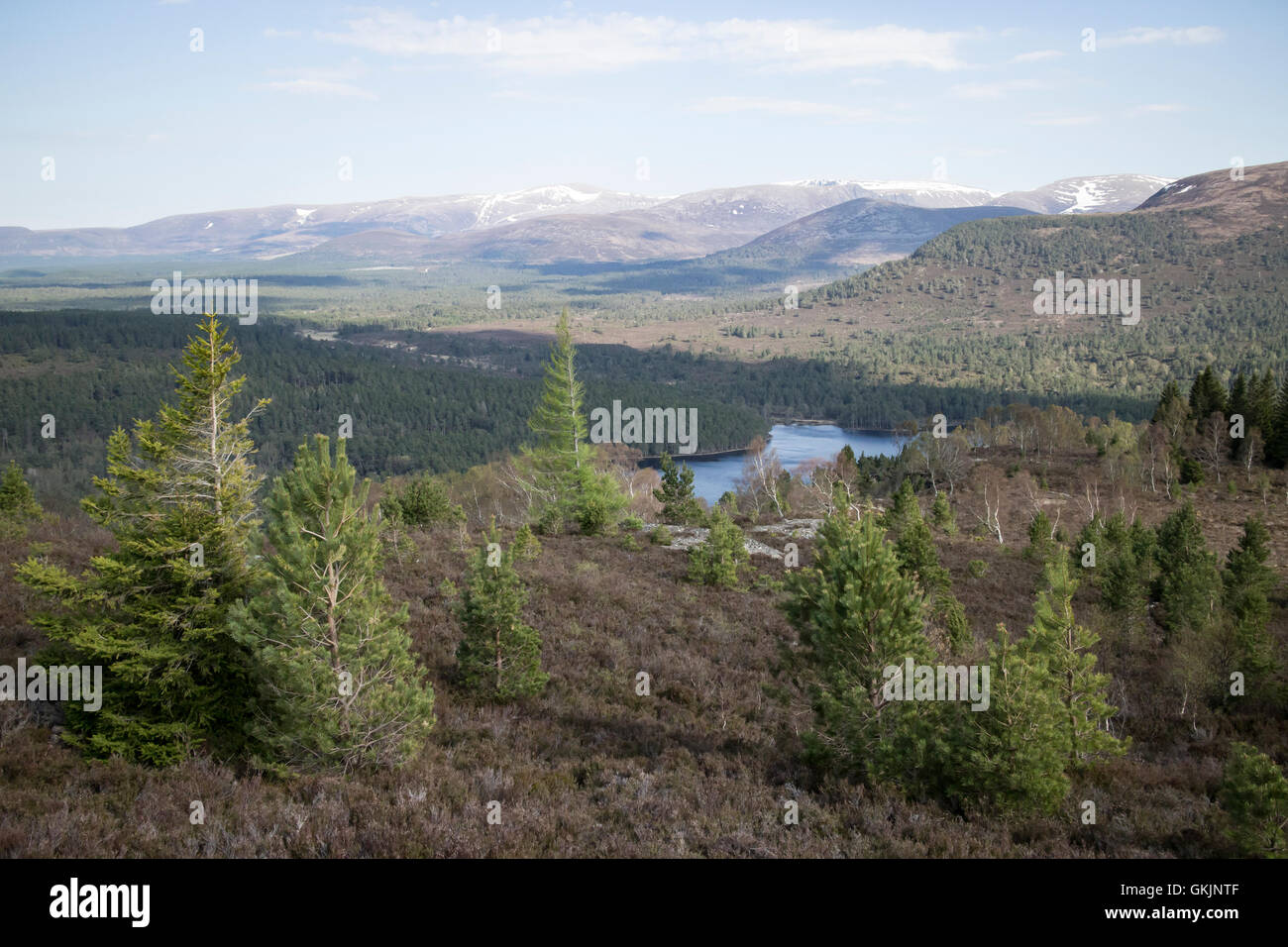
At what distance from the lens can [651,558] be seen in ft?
A: 105

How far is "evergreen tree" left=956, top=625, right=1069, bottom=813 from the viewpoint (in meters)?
10.9

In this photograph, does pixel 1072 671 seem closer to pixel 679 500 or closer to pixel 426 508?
pixel 426 508

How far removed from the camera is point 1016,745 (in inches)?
434

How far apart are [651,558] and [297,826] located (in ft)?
75.5

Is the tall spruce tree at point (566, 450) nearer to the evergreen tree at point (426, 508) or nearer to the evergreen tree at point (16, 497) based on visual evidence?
the evergreen tree at point (426, 508)

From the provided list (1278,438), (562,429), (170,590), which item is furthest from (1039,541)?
(170,590)

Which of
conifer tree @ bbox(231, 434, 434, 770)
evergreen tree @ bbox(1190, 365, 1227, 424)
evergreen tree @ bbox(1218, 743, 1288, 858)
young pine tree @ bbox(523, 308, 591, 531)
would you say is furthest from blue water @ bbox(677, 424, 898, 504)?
evergreen tree @ bbox(1218, 743, 1288, 858)

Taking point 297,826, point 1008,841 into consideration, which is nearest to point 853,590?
point 1008,841

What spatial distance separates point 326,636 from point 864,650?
8.67 meters

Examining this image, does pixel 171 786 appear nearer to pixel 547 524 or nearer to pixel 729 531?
pixel 729 531

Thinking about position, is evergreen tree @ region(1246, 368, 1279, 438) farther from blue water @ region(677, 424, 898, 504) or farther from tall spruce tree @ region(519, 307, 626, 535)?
tall spruce tree @ region(519, 307, 626, 535)

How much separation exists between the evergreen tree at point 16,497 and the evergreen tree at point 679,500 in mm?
30103

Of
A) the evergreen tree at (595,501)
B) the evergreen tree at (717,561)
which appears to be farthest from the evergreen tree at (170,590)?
the evergreen tree at (595,501)

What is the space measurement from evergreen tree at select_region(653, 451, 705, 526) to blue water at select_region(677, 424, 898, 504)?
6592cm
